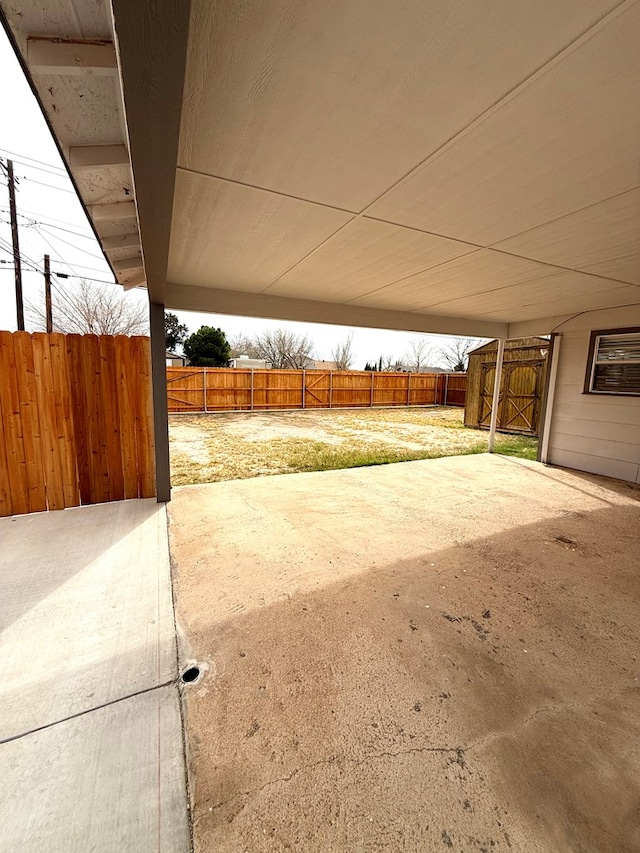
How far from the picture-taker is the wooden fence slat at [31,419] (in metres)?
3.34

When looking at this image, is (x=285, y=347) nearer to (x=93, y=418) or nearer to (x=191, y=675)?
(x=93, y=418)

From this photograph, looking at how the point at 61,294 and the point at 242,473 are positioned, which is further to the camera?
the point at 61,294

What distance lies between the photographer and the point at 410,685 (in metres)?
1.64

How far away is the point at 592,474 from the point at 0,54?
7203 millimetres

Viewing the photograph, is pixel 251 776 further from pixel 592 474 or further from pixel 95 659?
pixel 592 474

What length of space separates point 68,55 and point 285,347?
85.6 feet

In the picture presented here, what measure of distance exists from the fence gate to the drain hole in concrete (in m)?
9.59

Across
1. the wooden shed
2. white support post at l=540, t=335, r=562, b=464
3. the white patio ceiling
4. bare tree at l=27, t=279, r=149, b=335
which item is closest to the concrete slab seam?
the white patio ceiling

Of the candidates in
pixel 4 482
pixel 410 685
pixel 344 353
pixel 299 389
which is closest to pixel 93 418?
pixel 4 482

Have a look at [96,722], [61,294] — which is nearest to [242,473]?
[96,722]

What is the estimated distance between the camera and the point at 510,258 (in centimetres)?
298

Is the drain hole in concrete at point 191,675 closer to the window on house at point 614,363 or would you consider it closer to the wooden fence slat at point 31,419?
the wooden fence slat at point 31,419

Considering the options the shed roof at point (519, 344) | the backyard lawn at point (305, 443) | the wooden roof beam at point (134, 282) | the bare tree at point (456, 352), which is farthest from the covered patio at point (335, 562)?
the bare tree at point (456, 352)

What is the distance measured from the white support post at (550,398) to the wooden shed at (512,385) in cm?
279
